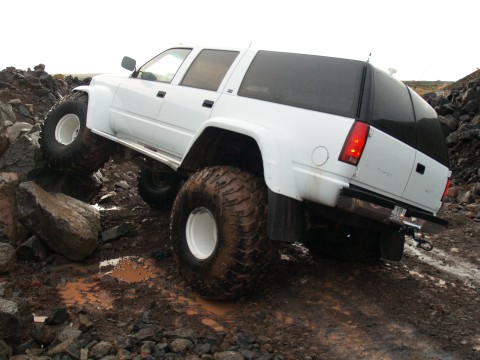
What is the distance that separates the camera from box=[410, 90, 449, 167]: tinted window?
402 cm

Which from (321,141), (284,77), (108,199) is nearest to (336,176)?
(321,141)

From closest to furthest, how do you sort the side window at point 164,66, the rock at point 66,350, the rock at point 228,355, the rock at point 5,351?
the rock at point 5,351
the rock at point 66,350
the rock at point 228,355
the side window at point 164,66

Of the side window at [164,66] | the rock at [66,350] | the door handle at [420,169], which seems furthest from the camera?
the side window at [164,66]

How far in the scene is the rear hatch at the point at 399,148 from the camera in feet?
11.2

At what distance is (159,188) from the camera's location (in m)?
7.19

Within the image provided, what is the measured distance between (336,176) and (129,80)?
3196 mm

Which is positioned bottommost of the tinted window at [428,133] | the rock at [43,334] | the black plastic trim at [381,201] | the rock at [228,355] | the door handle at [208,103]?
the rock at [43,334]

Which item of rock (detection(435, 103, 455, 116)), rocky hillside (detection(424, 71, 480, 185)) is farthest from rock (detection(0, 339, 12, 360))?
rock (detection(435, 103, 455, 116))

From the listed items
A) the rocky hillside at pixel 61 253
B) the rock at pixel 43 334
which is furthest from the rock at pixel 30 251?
the rock at pixel 43 334

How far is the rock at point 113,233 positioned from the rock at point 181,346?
108 inches

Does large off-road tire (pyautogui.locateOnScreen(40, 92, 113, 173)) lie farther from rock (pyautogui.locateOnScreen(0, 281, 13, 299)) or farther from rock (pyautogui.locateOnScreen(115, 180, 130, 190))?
rock (pyautogui.locateOnScreen(115, 180, 130, 190))

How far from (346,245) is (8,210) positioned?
145 inches

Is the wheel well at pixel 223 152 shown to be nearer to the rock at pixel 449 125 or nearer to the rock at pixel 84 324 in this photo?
the rock at pixel 84 324

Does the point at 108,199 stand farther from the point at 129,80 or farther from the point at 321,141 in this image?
the point at 321,141
